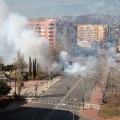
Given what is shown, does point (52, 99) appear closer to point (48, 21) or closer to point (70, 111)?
point (70, 111)

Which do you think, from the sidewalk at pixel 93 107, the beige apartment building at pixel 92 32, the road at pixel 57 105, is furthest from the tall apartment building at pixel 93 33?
the sidewalk at pixel 93 107

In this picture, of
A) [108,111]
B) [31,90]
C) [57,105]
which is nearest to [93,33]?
[31,90]

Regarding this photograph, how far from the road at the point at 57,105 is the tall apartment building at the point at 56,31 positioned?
41916mm

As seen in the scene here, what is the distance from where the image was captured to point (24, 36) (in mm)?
75500

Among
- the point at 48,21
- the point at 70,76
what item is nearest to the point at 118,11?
the point at 48,21

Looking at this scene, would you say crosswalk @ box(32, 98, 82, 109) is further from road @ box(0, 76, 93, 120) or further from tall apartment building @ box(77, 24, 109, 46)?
tall apartment building @ box(77, 24, 109, 46)

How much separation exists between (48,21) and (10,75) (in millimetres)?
37922

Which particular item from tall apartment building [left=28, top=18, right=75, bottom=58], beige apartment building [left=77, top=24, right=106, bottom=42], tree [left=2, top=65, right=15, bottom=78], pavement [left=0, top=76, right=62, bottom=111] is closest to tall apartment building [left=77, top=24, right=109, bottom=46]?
beige apartment building [left=77, top=24, right=106, bottom=42]

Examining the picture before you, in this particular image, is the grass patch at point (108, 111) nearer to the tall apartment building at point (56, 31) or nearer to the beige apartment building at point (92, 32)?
the tall apartment building at point (56, 31)

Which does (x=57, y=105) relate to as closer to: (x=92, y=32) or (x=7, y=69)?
(x=7, y=69)

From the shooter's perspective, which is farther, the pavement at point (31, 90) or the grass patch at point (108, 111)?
the pavement at point (31, 90)

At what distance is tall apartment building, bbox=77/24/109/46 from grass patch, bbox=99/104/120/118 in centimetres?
8535

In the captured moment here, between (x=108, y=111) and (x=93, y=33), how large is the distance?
95328 mm

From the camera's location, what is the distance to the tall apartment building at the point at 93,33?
124 meters
